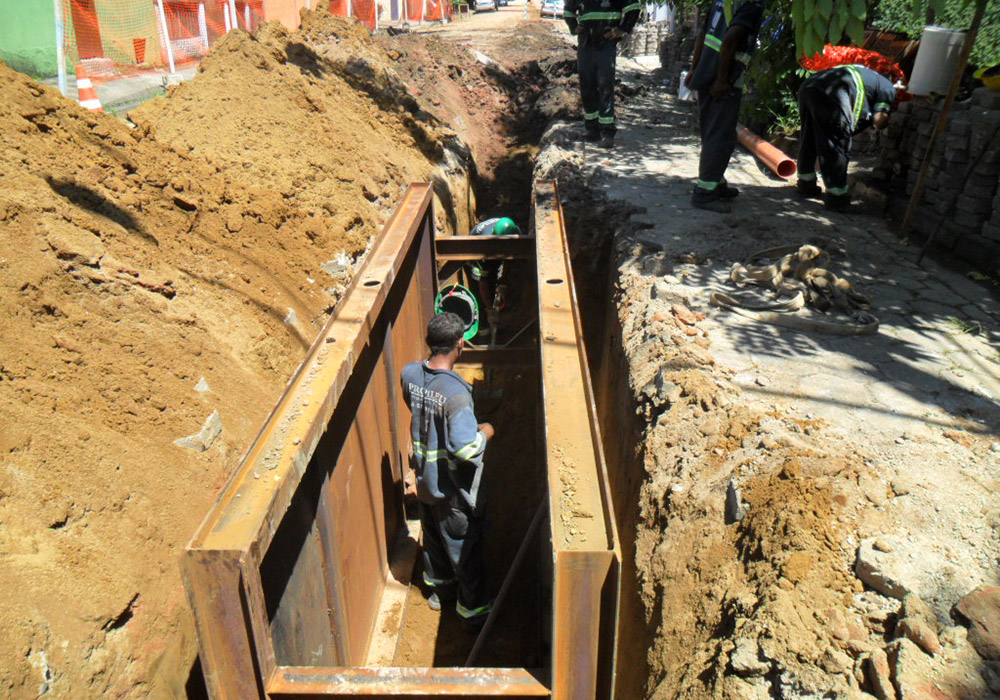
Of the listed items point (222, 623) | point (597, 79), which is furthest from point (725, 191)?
point (222, 623)

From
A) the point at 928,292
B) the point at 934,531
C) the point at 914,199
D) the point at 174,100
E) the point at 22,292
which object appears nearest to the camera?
the point at 934,531

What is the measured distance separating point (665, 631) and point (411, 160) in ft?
21.0

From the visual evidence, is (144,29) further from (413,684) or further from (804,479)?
(804,479)

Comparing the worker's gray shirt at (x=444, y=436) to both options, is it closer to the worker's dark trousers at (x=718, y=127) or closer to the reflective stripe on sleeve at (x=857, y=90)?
the worker's dark trousers at (x=718, y=127)

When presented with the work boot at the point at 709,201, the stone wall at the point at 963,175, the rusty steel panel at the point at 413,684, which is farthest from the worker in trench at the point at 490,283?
the rusty steel panel at the point at 413,684

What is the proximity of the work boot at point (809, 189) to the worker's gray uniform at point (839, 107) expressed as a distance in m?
0.37

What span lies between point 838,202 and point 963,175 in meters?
1.32

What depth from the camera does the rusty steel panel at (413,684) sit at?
2195 millimetres

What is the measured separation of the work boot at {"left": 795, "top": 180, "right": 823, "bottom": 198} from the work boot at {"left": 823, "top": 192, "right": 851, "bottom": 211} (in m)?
0.40

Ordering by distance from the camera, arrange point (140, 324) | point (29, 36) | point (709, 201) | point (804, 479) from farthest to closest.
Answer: point (29, 36) → point (709, 201) → point (140, 324) → point (804, 479)

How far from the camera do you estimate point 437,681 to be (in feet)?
7.31

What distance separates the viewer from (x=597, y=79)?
7.98m

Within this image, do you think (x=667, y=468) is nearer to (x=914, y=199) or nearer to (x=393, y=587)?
(x=393, y=587)

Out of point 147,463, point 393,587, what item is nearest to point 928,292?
point 393,587
